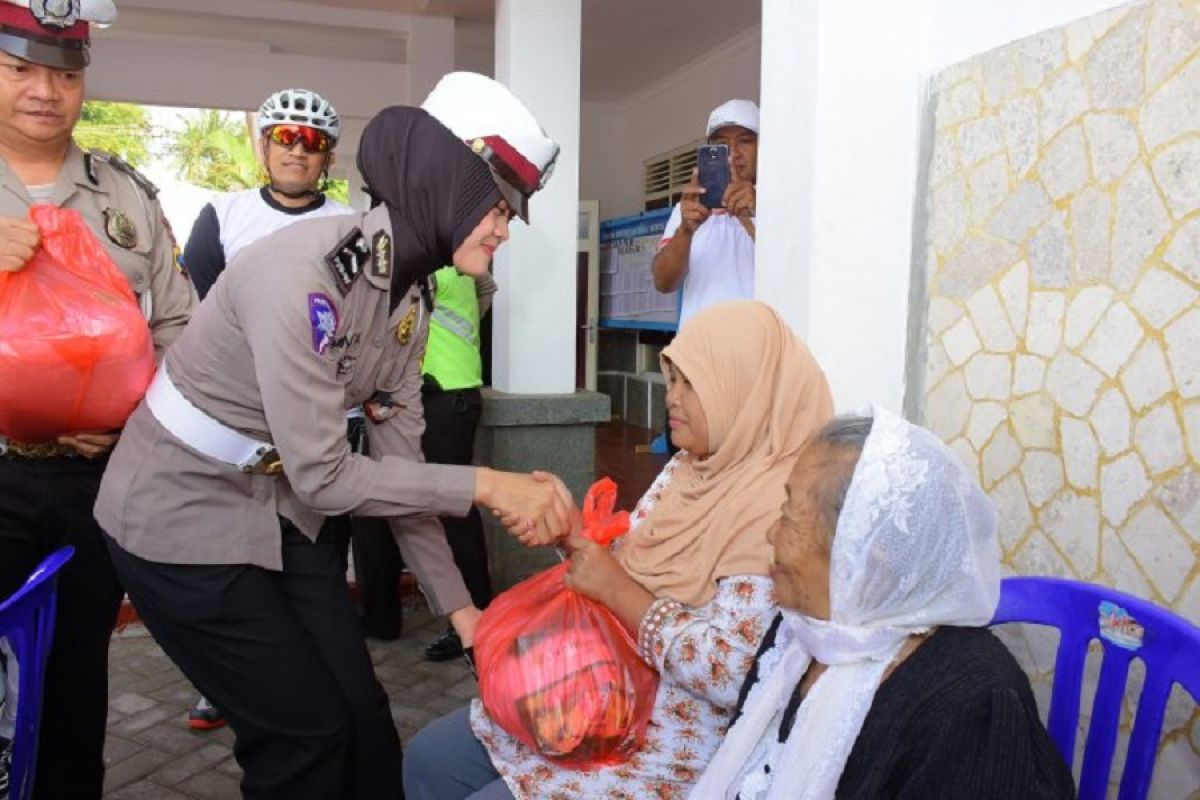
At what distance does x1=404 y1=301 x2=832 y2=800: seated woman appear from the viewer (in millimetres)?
1716

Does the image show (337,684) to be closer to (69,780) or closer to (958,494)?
(69,780)

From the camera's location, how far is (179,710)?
3502 mm

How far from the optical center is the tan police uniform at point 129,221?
223 cm

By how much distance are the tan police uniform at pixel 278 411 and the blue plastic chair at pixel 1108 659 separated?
1.02 metres

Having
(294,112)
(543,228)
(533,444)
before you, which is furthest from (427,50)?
(294,112)

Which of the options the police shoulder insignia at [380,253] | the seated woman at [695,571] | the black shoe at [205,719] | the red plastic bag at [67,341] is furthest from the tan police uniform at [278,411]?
the black shoe at [205,719]

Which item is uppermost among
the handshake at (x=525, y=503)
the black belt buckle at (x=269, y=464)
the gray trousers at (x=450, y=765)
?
the black belt buckle at (x=269, y=464)

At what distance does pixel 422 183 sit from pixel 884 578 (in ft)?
3.49

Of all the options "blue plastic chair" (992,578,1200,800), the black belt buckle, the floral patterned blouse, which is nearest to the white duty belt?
the black belt buckle

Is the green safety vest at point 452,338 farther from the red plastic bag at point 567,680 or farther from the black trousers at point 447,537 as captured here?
the red plastic bag at point 567,680

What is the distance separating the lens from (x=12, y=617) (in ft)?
5.40

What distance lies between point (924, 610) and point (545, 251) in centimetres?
353

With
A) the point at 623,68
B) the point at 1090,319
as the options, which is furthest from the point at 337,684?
the point at 623,68

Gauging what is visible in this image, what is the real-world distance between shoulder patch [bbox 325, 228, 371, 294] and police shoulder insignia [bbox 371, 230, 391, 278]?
13 mm
